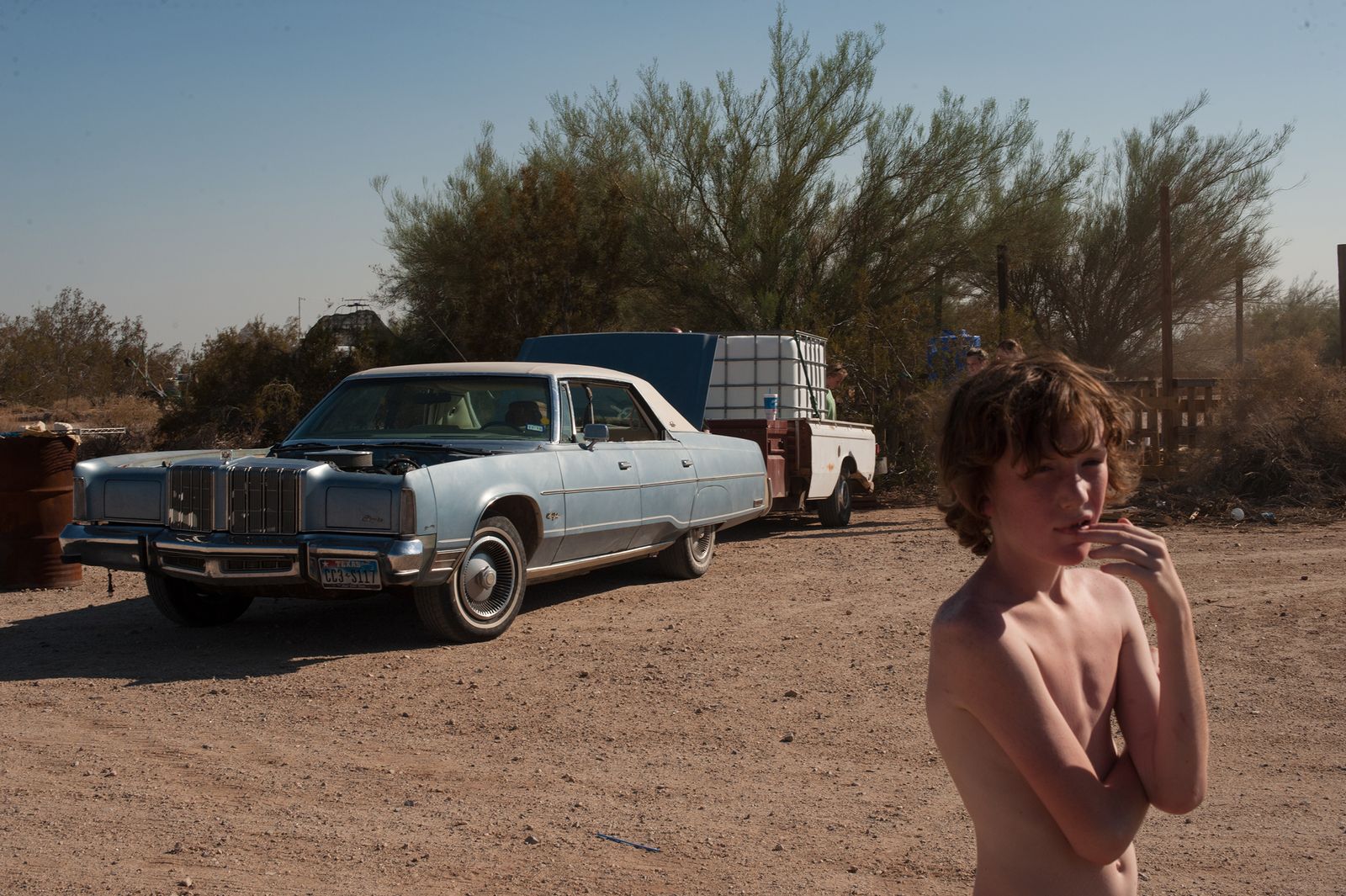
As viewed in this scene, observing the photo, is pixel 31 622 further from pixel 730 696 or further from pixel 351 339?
pixel 351 339

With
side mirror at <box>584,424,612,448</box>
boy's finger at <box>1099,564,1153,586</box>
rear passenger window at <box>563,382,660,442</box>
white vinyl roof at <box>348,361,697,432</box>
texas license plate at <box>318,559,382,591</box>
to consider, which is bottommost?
texas license plate at <box>318,559,382,591</box>

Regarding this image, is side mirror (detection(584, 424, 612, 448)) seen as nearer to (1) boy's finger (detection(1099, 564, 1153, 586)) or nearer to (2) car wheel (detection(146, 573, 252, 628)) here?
(2) car wheel (detection(146, 573, 252, 628))

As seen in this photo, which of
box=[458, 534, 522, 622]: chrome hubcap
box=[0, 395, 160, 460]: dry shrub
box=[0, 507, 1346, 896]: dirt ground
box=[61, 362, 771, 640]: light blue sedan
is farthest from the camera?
box=[0, 395, 160, 460]: dry shrub

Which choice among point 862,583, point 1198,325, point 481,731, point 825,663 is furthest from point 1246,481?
point 1198,325

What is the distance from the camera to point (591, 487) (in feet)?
25.9

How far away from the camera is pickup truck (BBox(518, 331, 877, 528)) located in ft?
38.1

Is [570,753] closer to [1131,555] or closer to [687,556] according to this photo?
[1131,555]

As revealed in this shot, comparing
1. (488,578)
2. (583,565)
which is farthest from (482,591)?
(583,565)

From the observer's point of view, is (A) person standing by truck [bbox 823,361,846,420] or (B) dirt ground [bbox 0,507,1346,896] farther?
(A) person standing by truck [bbox 823,361,846,420]

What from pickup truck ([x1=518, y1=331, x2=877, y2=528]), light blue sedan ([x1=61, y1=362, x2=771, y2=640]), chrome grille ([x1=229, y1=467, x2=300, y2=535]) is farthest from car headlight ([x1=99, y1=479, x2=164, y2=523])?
pickup truck ([x1=518, y1=331, x2=877, y2=528])

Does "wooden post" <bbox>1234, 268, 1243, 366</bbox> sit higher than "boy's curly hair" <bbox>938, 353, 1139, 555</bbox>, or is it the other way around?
"wooden post" <bbox>1234, 268, 1243, 366</bbox>

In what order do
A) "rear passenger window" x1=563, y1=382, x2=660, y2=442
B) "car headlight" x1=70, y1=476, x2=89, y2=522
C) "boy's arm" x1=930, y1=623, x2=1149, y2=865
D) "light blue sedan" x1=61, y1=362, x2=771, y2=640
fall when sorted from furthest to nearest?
"rear passenger window" x1=563, y1=382, x2=660, y2=442, "car headlight" x1=70, y1=476, x2=89, y2=522, "light blue sedan" x1=61, y1=362, x2=771, y2=640, "boy's arm" x1=930, y1=623, x2=1149, y2=865

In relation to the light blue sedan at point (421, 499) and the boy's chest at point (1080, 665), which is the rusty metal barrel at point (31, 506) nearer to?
the light blue sedan at point (421, 499)

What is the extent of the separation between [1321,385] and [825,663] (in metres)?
10.3
